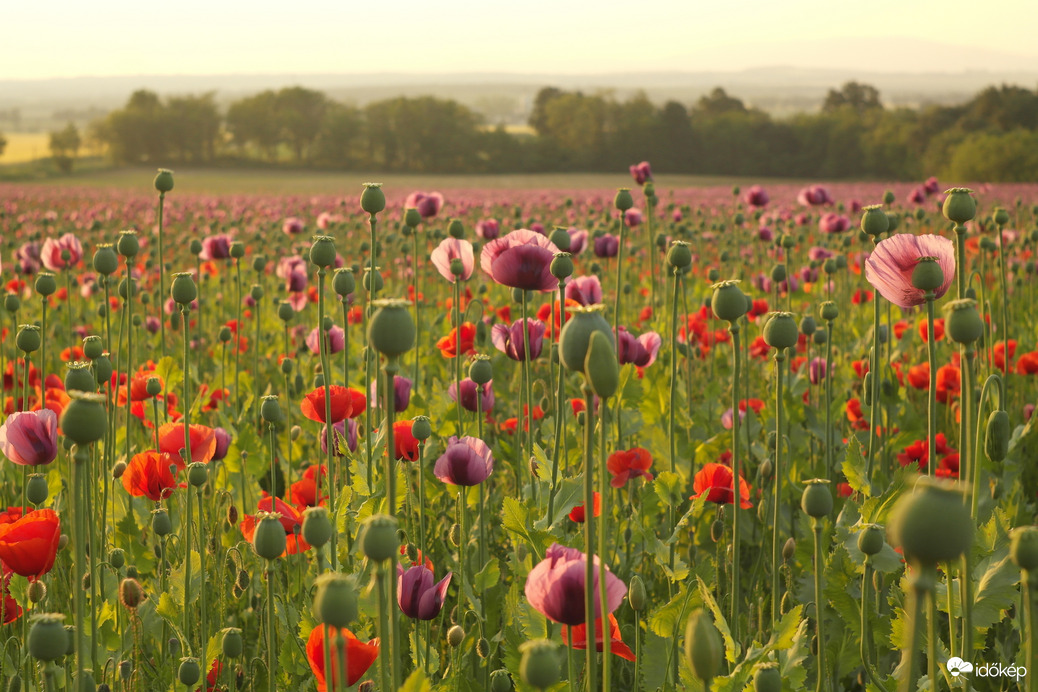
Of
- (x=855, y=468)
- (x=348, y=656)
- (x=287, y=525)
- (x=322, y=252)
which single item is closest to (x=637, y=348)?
(x=855, y=468)

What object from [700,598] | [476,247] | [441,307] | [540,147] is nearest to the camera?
[700,598]

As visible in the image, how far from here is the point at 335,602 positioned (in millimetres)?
A: 953

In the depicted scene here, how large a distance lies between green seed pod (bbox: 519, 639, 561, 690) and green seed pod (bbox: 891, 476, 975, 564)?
0.41 metres

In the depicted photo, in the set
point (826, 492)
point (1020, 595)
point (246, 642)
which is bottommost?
point (246, 642)

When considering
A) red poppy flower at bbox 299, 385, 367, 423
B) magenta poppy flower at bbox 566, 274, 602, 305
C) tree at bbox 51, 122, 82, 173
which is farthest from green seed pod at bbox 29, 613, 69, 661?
tree at bbox 51, 122, 82, 173

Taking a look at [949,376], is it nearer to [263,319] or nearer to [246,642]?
[246,642]

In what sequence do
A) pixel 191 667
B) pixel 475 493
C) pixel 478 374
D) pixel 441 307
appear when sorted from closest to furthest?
1. pixel 191 667
2. pixel 478 374
3. pixel 475 493
4. pixel 441 307

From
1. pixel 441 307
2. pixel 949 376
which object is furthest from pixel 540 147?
pixel 949 376

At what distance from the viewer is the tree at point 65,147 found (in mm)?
44375

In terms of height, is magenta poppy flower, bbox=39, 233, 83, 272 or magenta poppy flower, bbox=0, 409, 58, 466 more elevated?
magenta poppy flower, bbox=39, 233, 83, 272

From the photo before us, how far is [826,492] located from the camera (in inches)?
53.3

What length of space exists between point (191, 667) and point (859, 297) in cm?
430

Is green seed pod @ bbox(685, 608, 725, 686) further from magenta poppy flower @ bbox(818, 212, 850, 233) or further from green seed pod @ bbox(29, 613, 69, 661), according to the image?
magenta poppy flower @ bbox(818, 212, 850, 233)

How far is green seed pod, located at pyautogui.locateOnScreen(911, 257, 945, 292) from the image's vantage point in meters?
1.50
